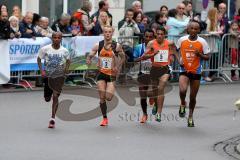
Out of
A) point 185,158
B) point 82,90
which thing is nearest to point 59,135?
point 185,158

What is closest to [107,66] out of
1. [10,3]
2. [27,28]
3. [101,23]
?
[27,28]

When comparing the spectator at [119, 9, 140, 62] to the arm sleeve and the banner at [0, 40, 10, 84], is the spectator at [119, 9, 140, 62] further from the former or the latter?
the banner at [0, 40, 10, 84]

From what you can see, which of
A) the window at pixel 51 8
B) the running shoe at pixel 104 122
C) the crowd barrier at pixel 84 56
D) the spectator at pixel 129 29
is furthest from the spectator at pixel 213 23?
the running shoe at pixel 104 122

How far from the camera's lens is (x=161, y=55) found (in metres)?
15.3

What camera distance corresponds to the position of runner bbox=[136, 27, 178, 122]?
15.2 meters

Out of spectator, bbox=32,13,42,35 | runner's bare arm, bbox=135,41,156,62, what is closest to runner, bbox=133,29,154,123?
runner's bare arm, bbox=135,41,156,62

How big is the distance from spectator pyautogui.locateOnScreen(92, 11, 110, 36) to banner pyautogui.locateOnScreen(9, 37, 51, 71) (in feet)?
5.37

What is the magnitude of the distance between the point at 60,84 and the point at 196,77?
2.36 metres

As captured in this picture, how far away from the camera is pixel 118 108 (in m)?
17.1

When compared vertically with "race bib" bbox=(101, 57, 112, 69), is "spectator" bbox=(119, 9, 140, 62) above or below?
above

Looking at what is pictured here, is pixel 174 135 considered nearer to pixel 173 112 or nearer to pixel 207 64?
pixel 173 112

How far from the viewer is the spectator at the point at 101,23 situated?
2113 cm

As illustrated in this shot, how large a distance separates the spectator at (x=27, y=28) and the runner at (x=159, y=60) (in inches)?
203

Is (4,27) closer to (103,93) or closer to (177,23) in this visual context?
(177,23)
